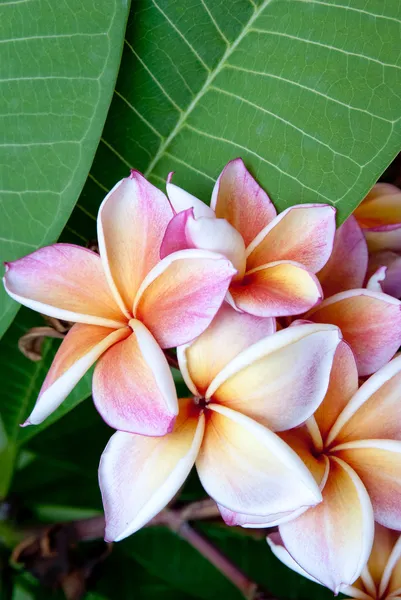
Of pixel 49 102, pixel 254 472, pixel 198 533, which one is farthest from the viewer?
pixel 198 533

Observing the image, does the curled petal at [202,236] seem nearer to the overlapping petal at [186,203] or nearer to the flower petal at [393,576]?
the overlapping petal at [186,203]

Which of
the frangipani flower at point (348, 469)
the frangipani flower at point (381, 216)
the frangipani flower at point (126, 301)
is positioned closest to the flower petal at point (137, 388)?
the frangipani flower at point (126, 301)

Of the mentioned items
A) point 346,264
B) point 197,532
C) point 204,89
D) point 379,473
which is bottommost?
point 197,532

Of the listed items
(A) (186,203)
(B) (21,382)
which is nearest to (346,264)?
(A) (186,203)

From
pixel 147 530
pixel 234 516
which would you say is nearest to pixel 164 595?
pixel 147 530

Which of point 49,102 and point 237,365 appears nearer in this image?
point 237,365

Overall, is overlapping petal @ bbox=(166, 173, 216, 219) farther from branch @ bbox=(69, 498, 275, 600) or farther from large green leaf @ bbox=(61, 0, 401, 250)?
branch @ bbox=(69, 498, 275, 600)

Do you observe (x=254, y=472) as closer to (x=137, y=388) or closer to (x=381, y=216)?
(x=137, y=388)

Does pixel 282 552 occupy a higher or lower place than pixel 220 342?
lower
